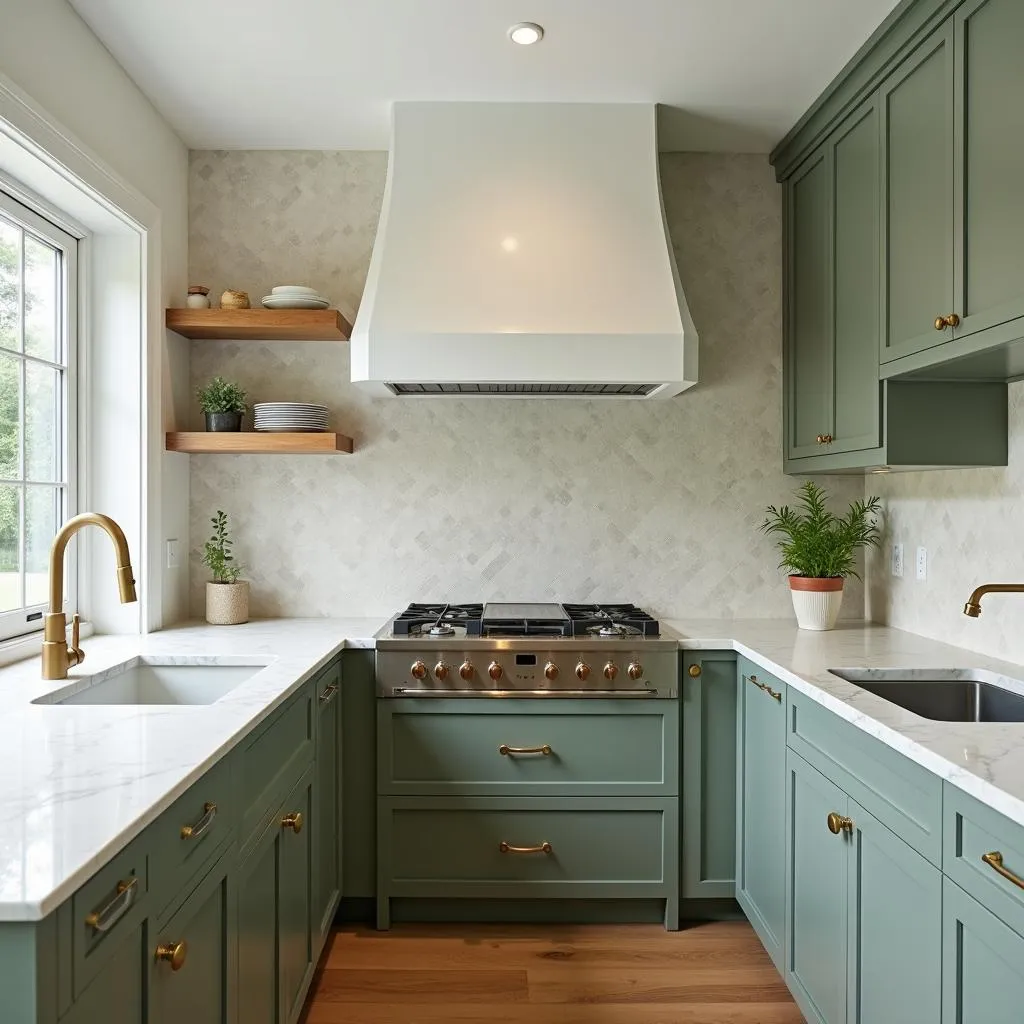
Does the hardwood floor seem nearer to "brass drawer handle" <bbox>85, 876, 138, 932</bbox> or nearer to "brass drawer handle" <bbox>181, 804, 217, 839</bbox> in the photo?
"brass drawer handle" <bbox>181, 804, 217, 839</bbox>

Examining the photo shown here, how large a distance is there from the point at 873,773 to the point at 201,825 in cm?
127

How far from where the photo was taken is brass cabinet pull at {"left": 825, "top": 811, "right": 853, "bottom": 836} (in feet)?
6.10

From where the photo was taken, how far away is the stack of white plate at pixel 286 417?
2.99 metres

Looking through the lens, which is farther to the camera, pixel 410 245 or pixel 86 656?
pixel 410 245

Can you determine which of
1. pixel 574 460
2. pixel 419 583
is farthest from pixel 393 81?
pixel 419 583

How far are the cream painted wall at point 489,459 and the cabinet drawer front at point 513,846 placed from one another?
31.5 inches

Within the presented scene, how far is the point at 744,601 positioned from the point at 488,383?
4.20 ft

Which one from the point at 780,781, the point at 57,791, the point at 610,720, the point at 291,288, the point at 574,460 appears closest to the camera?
the point at 57,791

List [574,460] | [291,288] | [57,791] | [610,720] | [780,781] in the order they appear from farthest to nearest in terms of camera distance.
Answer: [574,460] < [291,288] < [610,720] < [780,781] < [57,791]

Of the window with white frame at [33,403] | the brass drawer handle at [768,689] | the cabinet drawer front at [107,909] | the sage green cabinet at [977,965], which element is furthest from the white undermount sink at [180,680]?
the sage green cabinet at [977,965]

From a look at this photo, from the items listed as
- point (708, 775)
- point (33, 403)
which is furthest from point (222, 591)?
point (708, 775)

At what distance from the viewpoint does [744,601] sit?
128 inches

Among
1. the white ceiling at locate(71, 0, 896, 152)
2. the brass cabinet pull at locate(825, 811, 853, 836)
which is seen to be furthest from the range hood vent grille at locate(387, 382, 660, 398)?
→ the brass cabinet pull at locate(825, 811, 853, 836)

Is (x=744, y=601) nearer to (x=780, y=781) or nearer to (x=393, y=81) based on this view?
(x=780, y=781)
